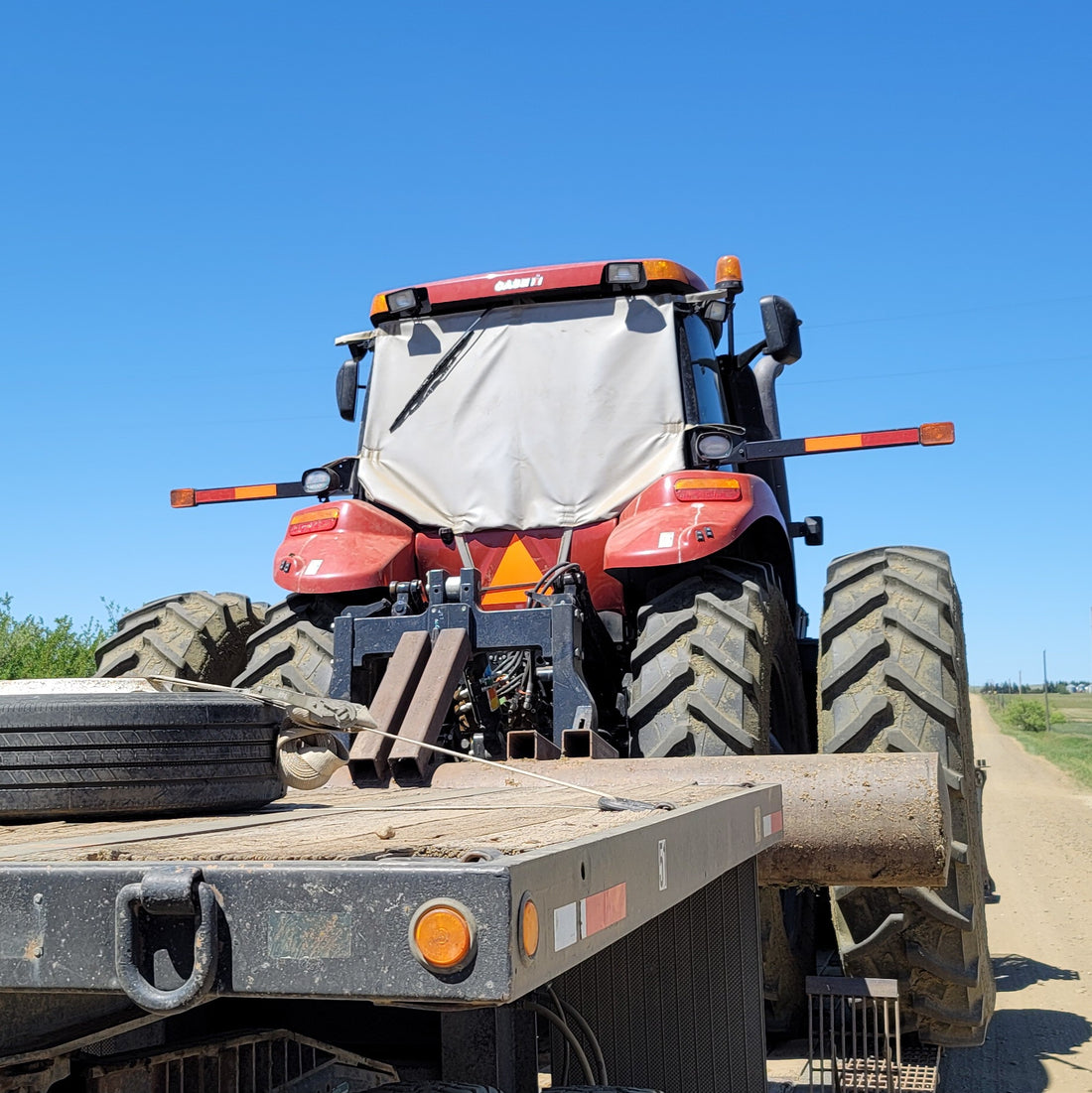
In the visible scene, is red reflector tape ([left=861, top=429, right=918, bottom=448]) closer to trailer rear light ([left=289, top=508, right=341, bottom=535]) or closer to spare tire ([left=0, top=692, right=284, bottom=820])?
trailer rear light ([left=289, top=508, right=341, bottom=535])

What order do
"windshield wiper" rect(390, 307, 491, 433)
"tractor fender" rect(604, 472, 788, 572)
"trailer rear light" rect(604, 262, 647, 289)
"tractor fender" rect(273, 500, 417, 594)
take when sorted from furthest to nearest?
"windshield wiper" rect(390, 307, 491, 433)
"trailer rear light" rect(604, 262, 647, 289)
"tractor fender" rect(273, 500, 417, 594)
"tractor fender" rect(604, 472, 788, 572)

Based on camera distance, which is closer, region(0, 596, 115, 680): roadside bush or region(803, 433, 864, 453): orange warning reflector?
region(803, 433, 864, 453): orange warning reflector

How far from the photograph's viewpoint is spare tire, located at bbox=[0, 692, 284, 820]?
2412mm

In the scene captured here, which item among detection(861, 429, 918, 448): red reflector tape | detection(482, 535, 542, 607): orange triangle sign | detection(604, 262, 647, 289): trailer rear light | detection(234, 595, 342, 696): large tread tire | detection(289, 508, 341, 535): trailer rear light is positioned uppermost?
detection(604, 262, 647, 289): trailer rear light

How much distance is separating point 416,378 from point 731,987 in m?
3.46

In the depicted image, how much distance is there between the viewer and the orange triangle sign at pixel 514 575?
5.48 metres

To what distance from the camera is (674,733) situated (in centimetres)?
457

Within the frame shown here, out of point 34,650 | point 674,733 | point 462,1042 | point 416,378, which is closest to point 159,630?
point 416,378

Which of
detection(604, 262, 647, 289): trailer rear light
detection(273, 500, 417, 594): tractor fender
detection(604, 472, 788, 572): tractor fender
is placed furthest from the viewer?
detection(604, 262, 647, 289): trailer rear light

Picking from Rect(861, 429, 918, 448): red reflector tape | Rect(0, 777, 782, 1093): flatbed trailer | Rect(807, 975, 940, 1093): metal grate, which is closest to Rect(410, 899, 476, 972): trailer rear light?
Rect(0, 777, 782, 1093): flatbed trailer

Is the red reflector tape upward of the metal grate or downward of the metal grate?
upward

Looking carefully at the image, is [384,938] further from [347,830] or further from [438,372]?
[438,372]

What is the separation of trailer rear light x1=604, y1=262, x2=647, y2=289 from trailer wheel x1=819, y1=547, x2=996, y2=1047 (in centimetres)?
156

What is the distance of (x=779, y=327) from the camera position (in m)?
5.88
